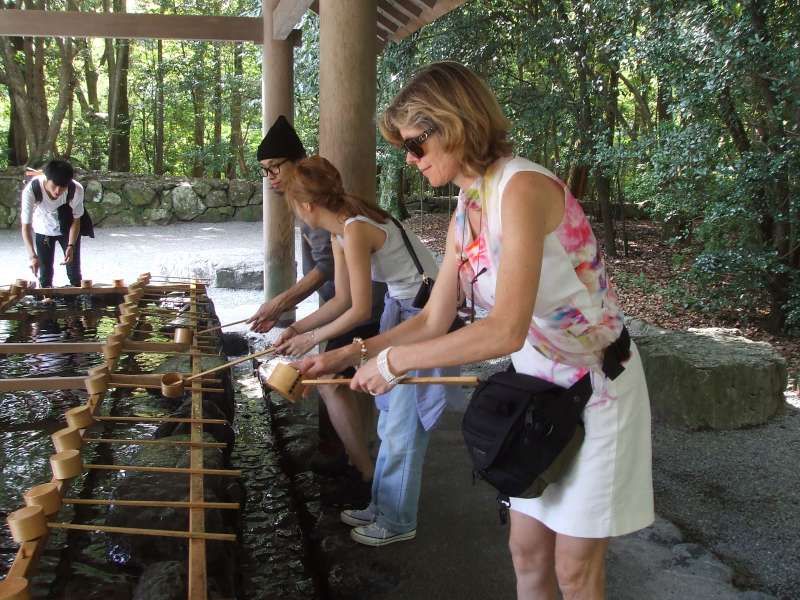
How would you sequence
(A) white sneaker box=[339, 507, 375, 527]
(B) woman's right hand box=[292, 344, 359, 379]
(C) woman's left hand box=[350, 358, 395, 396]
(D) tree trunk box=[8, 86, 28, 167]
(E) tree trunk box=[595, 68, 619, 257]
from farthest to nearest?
(D) tree trunk box=[8, 86, 28, 167], (E) tree trunk box=[595, 68, 619, 257], (A) white sneaker box=[339, 507, 375, 527], (B) woman's right hand box=[292, 344, 359, 379], (C) woman's left hand box=[350, 358, 395, 396]

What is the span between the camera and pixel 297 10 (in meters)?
4.78

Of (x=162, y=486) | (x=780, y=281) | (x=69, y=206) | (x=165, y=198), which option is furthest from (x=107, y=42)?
(x=162, y=486)

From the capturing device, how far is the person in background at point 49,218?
5.59 m

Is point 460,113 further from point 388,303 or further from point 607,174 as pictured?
point 607,174

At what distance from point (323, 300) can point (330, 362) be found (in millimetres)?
1452

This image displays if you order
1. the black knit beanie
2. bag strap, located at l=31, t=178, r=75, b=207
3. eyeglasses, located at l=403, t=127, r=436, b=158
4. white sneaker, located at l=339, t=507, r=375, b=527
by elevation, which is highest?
the black knit beanie

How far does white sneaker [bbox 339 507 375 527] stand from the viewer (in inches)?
101

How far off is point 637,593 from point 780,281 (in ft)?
15.1

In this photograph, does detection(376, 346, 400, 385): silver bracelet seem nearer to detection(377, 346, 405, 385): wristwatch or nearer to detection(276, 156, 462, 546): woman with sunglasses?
detection(377, 346, 405, 385): wristwatch

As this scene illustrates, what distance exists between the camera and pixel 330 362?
5.95 ft

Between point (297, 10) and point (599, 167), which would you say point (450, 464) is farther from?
point (599, 167)

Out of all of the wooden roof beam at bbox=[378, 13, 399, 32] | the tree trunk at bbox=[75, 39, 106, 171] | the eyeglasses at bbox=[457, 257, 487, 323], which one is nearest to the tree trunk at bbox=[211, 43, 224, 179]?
the tree trunk at bbox=[75, 39, 106, 171]

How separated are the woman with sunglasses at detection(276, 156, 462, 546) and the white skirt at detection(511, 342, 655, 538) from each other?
3.01 ft

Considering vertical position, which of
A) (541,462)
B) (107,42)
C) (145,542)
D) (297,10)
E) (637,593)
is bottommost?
(637,593)
